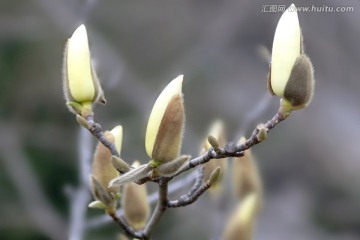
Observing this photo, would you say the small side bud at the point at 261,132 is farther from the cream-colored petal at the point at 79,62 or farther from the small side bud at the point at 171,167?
the cream-colored petal at the point at 79,62

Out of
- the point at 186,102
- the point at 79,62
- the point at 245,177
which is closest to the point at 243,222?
the point at 245,177

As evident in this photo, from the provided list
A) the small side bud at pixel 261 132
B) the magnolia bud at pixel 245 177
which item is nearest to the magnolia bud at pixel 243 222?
the magnolia bud at pixel 245 177

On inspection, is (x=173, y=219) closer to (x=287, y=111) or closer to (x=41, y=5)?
(x=41, y=5)

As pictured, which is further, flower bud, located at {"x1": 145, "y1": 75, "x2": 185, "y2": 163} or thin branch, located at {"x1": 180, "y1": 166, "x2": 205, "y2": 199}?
thin branch, located at {"x1": 180, "y1": 166, "x2": 205, "y2": 199}

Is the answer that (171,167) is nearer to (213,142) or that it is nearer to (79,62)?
(213,142)

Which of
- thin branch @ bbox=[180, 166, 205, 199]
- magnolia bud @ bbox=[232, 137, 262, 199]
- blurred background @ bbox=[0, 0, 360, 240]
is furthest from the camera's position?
blurred background @ bbox=[0, 0, 360, 240]

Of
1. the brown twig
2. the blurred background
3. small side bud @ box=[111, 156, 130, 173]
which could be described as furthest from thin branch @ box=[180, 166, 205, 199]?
the blurred background

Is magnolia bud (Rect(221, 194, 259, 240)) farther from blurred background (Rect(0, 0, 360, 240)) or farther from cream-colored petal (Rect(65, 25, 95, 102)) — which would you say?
blurred background (Rect(0, 0, 360, 240))
